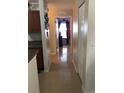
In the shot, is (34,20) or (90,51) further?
(34,20)

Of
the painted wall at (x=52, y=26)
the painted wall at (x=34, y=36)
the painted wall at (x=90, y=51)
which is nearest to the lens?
the painted wall at (x=90, y=51)

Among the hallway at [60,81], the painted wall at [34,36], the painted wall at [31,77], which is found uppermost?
the painted wall at [34,36]

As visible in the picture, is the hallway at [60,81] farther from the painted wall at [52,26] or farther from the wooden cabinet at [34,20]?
the painted wall at [52,26]

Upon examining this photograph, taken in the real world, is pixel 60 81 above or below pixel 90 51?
below

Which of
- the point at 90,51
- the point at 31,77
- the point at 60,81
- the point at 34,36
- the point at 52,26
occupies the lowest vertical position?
the point at 60,81

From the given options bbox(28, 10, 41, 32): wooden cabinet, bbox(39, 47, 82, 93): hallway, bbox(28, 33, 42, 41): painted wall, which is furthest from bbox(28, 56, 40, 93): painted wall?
bbox(28, 33, 42, 41): painted wall

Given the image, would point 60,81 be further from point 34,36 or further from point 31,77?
point 31,77

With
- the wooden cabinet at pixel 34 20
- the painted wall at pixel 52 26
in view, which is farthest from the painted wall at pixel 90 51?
the painted wall at pixel 52 26

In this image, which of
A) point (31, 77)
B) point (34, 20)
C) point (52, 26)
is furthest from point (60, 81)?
point (52, 26)

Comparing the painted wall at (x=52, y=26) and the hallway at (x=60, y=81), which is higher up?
the painted wall at (x=52, y=26)
